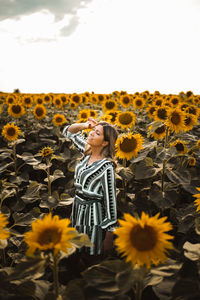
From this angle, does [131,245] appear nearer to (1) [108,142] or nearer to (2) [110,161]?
(2) [110,161]

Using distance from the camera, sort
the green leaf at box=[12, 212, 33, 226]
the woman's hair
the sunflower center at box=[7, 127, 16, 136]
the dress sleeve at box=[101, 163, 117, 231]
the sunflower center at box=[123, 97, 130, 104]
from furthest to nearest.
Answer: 1. the sunflower center at box=[123, 97, 130, 104]
2. the sunflower center at box=[7, 127, 16, 136]
3. the woman's hair
4. the green leaf at box=[12, 212, 33, 226]
5. the dress sleeve at box=[101, 163, 117, 231]

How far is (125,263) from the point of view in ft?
4.69

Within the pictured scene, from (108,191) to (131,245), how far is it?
3.19ft

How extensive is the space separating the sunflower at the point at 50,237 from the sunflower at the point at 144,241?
0.96 ft

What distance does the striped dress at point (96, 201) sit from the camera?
233cm

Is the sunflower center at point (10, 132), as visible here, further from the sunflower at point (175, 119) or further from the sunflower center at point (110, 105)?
the sunflower at point (175, 119)

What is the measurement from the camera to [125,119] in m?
4.14

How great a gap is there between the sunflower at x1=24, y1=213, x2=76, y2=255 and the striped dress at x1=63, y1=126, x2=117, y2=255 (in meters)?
0.93

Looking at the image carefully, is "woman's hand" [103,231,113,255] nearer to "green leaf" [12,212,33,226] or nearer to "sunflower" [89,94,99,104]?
"green leaf" [12,212,33,226]

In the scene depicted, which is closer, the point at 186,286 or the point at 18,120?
the point at 186,286

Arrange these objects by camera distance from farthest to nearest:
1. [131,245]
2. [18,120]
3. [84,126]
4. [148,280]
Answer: [18,120], [84,126], [148,280], [131,245]

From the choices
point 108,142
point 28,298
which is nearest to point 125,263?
point 28,298

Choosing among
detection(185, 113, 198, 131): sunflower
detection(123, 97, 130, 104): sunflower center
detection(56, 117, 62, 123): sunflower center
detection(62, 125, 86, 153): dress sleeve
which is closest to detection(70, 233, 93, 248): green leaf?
detection(62, 125, 86, 153): dress sleeve

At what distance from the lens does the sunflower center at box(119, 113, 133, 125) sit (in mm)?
4133
